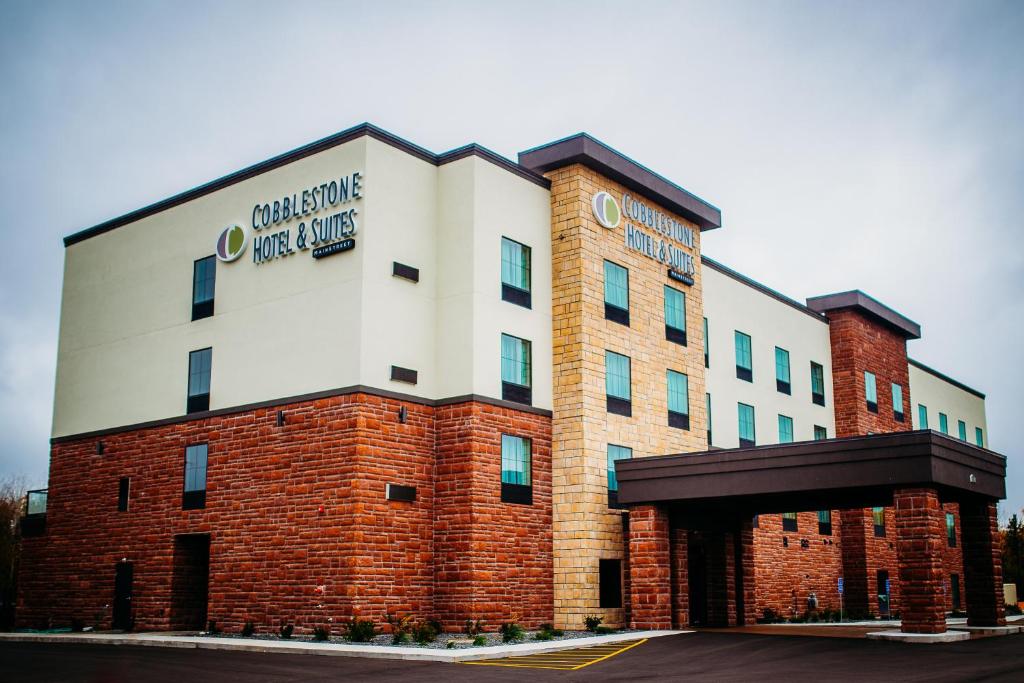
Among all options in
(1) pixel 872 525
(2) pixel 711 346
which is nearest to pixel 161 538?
(2) pixel 711 346

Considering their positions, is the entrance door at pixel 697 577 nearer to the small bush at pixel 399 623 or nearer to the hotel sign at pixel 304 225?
the small bush at pixel 399 623

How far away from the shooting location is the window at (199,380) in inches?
1226

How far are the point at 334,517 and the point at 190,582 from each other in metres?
6.93

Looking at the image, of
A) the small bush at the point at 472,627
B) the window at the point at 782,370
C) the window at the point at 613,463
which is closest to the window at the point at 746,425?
the window at the point at 782,370

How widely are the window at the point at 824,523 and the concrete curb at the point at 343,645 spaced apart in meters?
18.8

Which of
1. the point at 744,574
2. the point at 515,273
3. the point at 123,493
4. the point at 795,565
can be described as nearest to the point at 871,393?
the point at 795,565

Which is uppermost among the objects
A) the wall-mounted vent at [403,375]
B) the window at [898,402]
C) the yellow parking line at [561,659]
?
the window at [898,402]

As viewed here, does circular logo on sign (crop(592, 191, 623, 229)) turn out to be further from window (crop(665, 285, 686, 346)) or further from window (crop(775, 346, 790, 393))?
window (crop(775, 346, 790, 393))

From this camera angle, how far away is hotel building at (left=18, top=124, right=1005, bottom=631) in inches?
1070

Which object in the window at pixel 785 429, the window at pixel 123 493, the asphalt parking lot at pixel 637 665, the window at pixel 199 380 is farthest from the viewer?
the window at pixel 785 429

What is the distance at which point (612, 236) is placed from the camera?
32.6 metres

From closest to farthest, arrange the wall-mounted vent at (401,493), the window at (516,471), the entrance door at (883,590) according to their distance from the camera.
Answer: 1. the wall-mounted vent at (401,493)
2. the window at (516,471)
3. the entrance door at (883,590)

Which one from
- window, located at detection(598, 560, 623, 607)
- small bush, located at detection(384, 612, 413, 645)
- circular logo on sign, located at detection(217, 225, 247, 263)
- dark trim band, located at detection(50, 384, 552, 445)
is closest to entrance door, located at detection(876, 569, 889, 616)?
window, located at detection(598, 560, 623, 607)

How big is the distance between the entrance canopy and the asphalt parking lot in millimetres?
3838
